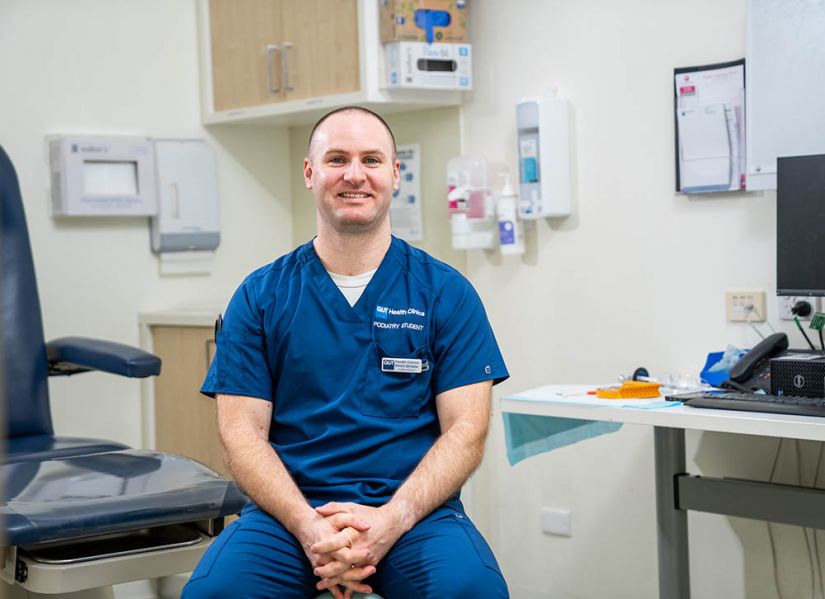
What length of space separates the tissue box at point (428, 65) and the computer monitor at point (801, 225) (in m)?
1.07

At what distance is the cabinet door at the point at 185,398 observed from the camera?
3129 millimetres

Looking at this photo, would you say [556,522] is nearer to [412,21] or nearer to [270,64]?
[412,21]

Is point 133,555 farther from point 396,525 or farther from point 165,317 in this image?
point 165,317

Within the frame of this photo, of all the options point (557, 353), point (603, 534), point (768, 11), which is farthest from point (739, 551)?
point (768, 11)

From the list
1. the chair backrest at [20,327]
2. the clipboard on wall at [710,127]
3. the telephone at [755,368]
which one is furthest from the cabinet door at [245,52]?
the telephone at [755,368]

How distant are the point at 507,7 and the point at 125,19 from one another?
124cm

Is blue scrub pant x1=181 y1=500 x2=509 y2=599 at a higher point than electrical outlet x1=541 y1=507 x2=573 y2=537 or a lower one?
higher

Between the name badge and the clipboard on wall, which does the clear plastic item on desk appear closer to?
the clipboard on wall

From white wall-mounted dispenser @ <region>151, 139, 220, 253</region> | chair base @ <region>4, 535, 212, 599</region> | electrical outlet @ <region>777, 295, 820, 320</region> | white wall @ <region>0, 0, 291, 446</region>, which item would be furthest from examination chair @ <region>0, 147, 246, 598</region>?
electrical outlet @ <region>777, 295, 820, 320</region>

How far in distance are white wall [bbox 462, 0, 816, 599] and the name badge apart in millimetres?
1195

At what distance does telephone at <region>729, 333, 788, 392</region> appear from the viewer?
231cm

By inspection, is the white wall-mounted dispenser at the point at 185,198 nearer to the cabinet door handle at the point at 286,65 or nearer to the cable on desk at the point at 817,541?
the cabinet door handle at the point at 286,65

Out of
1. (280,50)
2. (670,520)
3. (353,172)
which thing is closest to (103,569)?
(353,172)

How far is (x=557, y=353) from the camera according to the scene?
10.2 feet
